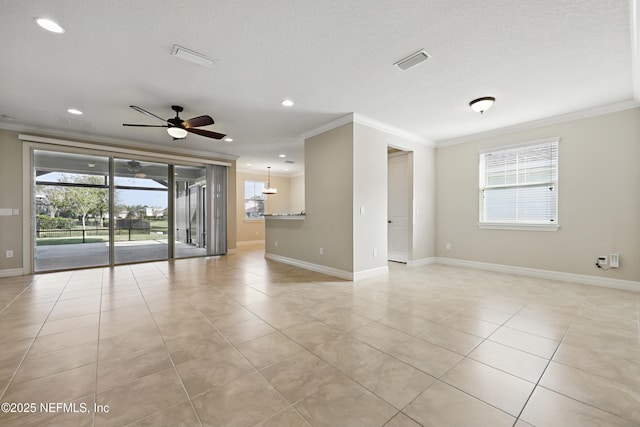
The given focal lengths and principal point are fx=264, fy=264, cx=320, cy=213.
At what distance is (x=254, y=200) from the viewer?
33.1 feet

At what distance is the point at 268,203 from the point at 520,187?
799 centimetres

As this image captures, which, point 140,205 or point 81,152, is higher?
point 81,152

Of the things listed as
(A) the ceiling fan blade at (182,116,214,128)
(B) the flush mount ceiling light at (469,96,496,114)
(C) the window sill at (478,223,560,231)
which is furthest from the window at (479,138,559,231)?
(A) the ceiling fan blade at (182,116,214,128)

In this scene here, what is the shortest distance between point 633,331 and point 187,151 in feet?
26.3

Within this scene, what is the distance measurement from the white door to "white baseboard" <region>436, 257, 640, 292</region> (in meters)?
1.05

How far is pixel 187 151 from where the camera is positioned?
666 cm

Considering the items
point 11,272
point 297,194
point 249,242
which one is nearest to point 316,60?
point 11,272

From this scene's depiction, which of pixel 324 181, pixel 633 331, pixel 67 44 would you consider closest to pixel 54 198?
pixel 67 44

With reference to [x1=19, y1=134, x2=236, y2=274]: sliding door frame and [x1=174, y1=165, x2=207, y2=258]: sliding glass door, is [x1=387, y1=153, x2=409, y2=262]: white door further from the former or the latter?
[x1=174, y1=165, x2=207, y2=258]: sliding glass door

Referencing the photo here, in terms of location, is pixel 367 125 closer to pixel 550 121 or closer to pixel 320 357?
pixel 550 121

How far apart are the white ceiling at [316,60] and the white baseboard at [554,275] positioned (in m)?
2.62

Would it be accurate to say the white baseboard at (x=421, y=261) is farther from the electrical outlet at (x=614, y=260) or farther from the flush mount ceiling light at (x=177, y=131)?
the flush mount ceiling light at (x=177, y=131)

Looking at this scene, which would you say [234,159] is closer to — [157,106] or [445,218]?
[157,106]

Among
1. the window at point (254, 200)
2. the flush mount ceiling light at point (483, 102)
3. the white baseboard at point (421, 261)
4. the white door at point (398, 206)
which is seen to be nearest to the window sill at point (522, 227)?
the white baseboard at point (421, 261)
